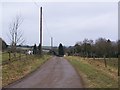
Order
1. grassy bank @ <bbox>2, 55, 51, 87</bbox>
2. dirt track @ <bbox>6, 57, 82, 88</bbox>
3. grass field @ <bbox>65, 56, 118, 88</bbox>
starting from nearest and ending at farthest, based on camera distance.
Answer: dirt track @ <bbox>6, 57, 82, 88</bbox>, grass field @ <bbox>65, 56, 118, 88</bbox>, grassy bank @ <bbox>2, 55, 51, 87</bbox>

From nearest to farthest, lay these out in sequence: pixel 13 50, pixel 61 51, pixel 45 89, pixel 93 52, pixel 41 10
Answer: pixel 45 89
pixel 13 50
pixel 41 10
pixel 93 52
pixel 61 51

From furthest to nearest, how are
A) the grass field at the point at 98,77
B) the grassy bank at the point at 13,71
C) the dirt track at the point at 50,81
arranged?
the grassy bank at the point at 13,71 → the grass field at the point at 98,77 → the dirt track at the point at 50,81

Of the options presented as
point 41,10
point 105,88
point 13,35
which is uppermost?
point 41,10

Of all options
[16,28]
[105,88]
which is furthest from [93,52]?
[105,88]

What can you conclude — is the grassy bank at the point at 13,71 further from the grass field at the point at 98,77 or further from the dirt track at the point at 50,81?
the grass field at the point at 98,77

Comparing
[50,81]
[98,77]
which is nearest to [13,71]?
[98,77]

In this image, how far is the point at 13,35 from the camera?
43844 mm

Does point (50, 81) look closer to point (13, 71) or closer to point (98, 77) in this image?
point (98, 77)

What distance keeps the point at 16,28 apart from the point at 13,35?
123 cm

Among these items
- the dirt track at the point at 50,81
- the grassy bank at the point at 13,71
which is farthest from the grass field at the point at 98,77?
the grassy bank at the point at 13,71

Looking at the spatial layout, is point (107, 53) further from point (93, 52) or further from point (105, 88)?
point (105, 88)

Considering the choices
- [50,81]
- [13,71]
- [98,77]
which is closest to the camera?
[50,81]

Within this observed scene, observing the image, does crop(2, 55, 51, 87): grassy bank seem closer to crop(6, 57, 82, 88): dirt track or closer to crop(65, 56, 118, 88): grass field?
crop(6, 57, 82, 88): dirt track

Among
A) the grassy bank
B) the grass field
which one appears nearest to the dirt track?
the grass field
